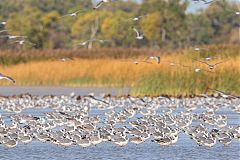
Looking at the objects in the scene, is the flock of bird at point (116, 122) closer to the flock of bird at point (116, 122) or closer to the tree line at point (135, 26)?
the flock of bird at point (116, 122)

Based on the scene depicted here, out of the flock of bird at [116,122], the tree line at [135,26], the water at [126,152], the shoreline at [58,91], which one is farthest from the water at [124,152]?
the tree line at [135,26]

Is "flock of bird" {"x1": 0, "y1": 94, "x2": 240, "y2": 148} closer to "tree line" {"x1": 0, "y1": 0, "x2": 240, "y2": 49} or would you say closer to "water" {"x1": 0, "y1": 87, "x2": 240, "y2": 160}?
"water" {"x1": 0, "y1": 87, "x2": 240, "y2": 160}

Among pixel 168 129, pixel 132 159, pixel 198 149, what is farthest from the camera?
pixel 168 129

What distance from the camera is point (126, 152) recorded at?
12.6 meters

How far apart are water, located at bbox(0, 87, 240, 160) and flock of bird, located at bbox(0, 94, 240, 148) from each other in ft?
0.36

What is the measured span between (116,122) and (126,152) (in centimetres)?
430

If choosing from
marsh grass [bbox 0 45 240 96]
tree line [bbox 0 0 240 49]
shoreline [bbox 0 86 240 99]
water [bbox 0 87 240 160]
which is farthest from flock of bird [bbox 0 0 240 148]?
tree line [bbox 0 0 240 49]

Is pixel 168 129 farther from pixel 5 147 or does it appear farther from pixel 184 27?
pixel 184 27

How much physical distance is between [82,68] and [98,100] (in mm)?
8873

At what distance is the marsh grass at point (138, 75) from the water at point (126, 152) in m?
10.3

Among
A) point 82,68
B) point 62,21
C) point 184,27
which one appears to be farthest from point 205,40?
point 82,68

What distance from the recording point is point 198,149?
12969 mm

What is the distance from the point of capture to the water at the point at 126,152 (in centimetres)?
1212

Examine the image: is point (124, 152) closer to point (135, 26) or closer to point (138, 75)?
point (138, 75)
